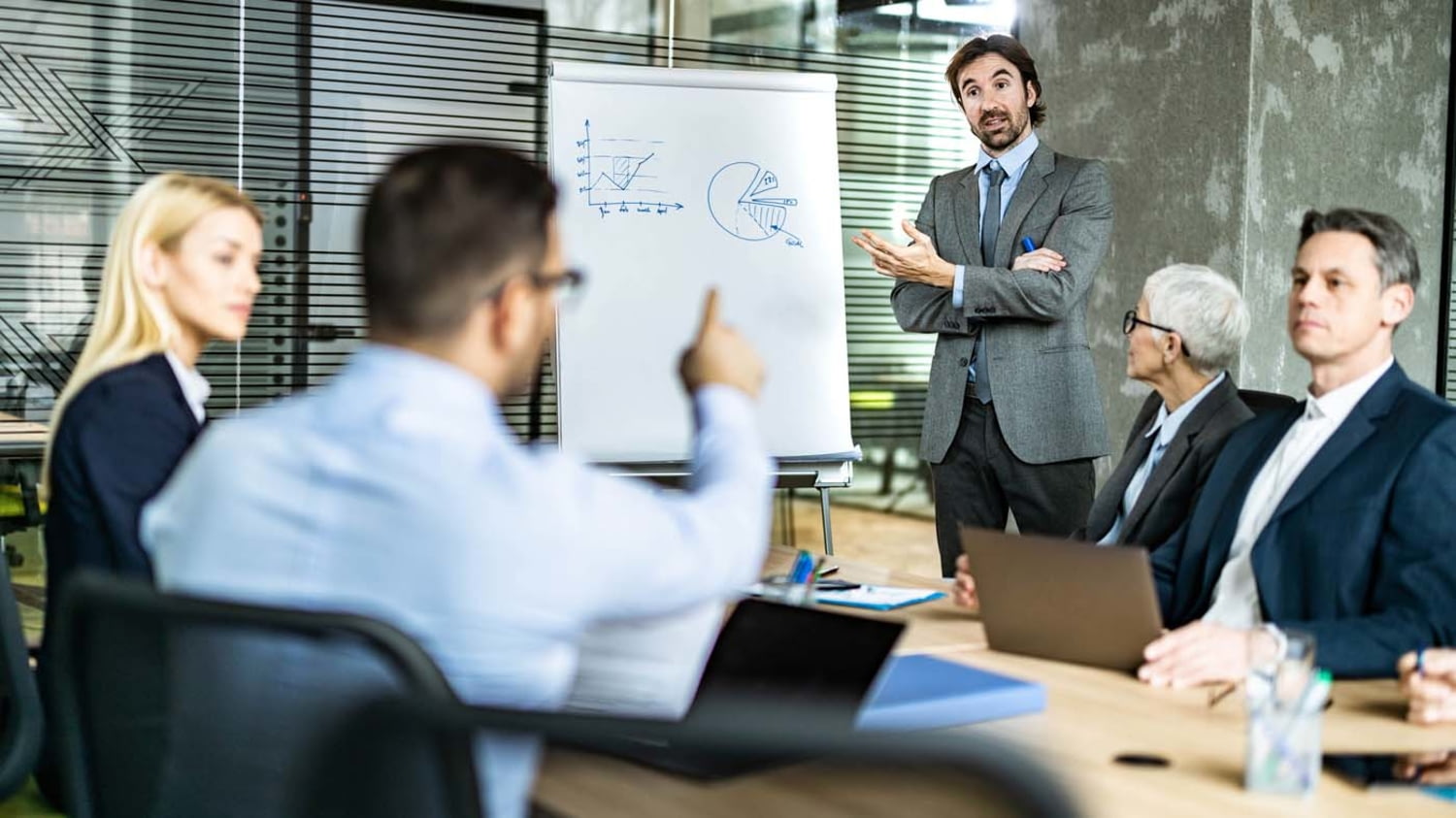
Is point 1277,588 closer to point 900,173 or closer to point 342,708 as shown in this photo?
point 342,708

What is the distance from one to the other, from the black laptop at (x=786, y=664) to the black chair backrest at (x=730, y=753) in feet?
1.73

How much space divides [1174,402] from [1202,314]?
0.58ft

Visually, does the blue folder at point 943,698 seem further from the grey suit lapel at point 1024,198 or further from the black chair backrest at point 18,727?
the grey suit lapel at point 1024,198

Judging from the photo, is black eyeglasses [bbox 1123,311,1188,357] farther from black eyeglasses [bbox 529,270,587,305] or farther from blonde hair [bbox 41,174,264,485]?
black eyeglasses [bbox 529,270,587,305]

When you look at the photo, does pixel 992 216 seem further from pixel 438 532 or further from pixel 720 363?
pixel 438 532

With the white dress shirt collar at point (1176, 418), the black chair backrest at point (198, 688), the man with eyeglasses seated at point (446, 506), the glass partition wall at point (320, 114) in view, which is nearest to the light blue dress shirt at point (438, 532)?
the man with eyeglasses seated at point (446, 506)

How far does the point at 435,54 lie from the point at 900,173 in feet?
6.24

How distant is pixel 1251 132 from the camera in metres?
4.80

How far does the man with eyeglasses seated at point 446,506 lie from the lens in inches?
43.6

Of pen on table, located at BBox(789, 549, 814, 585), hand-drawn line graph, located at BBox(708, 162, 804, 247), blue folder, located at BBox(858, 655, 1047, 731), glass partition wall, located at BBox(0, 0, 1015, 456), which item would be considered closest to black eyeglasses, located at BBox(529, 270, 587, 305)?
blue folder, located at BBox(858, 655, 1047, 731)

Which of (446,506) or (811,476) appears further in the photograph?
(811,476)

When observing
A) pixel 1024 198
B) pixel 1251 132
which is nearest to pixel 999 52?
pixel 1024 198

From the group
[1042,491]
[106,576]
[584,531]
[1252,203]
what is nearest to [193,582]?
[106,576]

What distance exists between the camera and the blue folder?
5.55 feet
